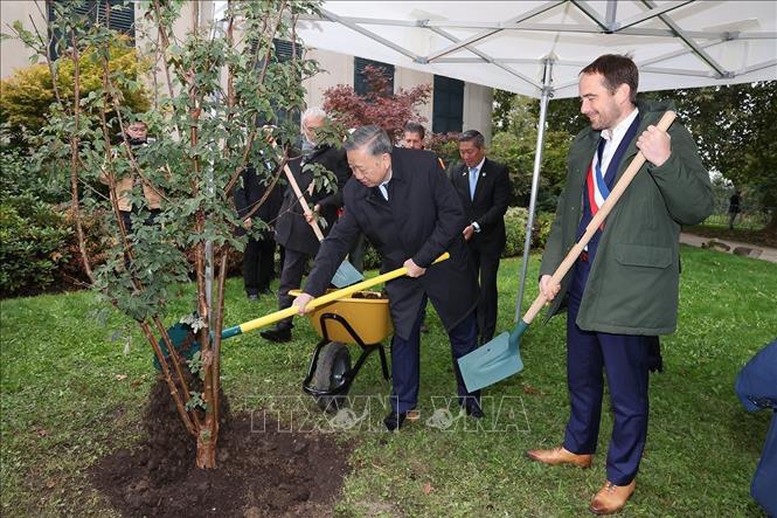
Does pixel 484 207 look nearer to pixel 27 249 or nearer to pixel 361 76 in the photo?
pixel 27 249

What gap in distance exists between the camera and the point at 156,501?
2645 millimetres

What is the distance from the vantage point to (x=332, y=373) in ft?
11.6

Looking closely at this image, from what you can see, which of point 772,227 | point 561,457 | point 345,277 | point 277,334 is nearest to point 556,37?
point 772,227

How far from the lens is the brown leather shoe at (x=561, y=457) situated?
3049 mm

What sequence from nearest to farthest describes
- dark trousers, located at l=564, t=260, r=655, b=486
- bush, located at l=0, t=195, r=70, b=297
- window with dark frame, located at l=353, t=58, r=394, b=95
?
1. dark trousers, located at l=564, t=260, r=655, b=486
2. bush, located at l=0, t=195, r=70, b=297
3. window with dark frame, located at l=353, t=58, r=394, b=95

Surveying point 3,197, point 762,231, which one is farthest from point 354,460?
point 3,197

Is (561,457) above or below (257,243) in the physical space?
below

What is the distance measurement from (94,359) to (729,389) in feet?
15.2

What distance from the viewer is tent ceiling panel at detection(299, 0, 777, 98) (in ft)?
11.8

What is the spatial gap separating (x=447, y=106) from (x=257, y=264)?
10.0m

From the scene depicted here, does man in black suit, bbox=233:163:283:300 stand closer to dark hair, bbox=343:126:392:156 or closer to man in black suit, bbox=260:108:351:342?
man in black suit, bbox=260:108:351:342

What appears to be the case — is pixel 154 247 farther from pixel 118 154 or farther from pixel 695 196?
pixel 695 196

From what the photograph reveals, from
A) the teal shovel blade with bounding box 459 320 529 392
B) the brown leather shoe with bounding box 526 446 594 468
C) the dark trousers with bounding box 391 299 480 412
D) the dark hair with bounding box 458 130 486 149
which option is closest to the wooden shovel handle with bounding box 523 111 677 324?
the teal shovel blade with bounding box 459 320 529 392

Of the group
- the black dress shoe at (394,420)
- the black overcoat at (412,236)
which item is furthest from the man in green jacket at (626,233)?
the black dress shoe at (394,420)
